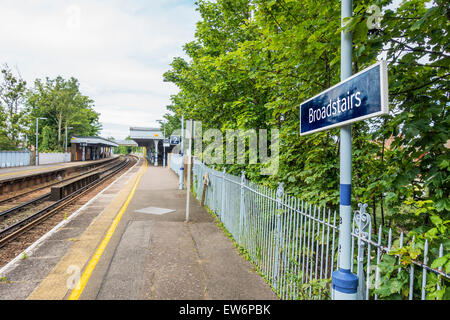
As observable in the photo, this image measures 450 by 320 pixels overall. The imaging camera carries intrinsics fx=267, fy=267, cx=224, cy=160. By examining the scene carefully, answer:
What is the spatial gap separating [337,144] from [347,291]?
2706 mm

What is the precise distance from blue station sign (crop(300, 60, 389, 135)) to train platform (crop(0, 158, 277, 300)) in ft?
9.66

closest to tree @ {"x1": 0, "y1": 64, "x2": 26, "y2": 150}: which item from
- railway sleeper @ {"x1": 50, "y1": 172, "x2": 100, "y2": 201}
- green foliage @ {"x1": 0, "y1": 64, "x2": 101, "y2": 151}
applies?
green foliage @ {"x1": 0, "y1": 64, "x2": 101, "y2": 151}

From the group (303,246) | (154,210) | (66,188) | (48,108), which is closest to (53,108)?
(48,108)

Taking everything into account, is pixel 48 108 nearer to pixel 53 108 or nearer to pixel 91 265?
pixel 53 108

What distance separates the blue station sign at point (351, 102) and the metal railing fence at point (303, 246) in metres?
0.79

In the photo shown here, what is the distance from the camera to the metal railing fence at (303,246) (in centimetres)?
213

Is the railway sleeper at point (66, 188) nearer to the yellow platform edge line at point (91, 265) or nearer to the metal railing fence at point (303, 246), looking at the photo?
the yellow platform edge line at point (91, 265)

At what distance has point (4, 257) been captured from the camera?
6035 mm

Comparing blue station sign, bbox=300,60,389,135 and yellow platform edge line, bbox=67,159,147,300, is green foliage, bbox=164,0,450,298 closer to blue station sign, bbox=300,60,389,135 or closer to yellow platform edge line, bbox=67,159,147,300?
blue station sign, bbox=300,60,389,135

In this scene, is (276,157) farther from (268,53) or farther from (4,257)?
(4,257)

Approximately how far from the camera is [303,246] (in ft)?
11.8

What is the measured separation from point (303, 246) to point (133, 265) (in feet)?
10.7

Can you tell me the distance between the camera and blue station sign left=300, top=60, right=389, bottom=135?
5.39 ft
